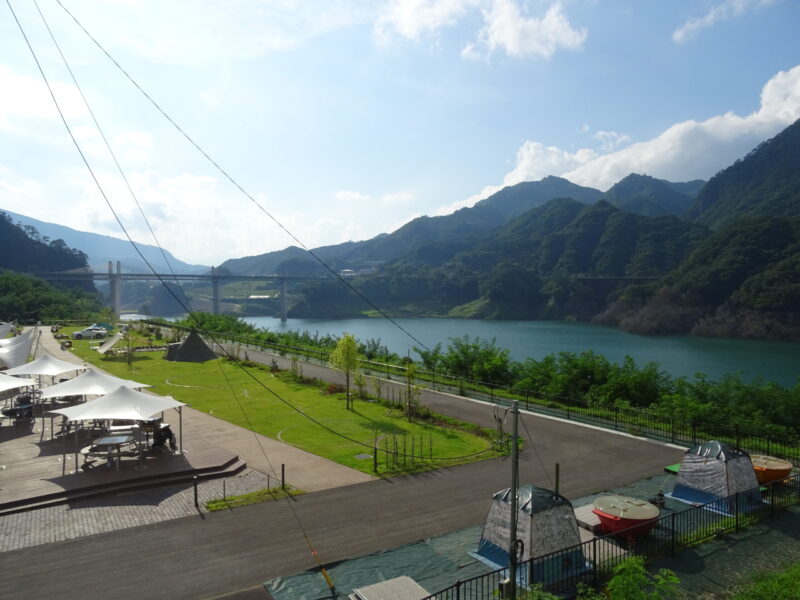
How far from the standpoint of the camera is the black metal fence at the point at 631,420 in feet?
51.9

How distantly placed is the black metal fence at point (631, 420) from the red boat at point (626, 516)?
23.3 ft

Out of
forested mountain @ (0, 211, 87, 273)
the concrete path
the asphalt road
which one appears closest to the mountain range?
forested mountain @ (0, 211, 87, 273)

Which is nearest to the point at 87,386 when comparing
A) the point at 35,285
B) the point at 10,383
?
the point at 10,383

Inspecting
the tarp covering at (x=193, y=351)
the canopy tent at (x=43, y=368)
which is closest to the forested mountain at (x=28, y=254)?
the canopy tent at (x=43, y=368)

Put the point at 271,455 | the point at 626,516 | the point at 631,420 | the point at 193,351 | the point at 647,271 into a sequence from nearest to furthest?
the point at 626,516, the point at 271,455, the point at 631,420, the point at 193,351, the point at 647,271

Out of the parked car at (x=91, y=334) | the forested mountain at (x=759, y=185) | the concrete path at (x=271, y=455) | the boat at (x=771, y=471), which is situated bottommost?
the concrete path at (x=271, y=455)

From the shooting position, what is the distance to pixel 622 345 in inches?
2473

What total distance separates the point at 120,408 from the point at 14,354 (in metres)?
15.6

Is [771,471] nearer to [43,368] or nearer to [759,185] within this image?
[43,368]

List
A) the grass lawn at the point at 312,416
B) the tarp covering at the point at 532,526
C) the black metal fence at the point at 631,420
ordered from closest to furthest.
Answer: the tarp covering at the point at 532,526, the grass lawn at the point at 312,416, the black metal fence at the point at 631,420

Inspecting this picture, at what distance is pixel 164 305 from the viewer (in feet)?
506

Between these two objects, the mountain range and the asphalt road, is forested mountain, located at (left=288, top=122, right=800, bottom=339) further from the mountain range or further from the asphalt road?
the asphalt road

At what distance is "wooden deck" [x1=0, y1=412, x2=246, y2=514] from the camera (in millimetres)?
11508

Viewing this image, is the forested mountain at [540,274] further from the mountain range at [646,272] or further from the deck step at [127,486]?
the deck step at [127,486]
